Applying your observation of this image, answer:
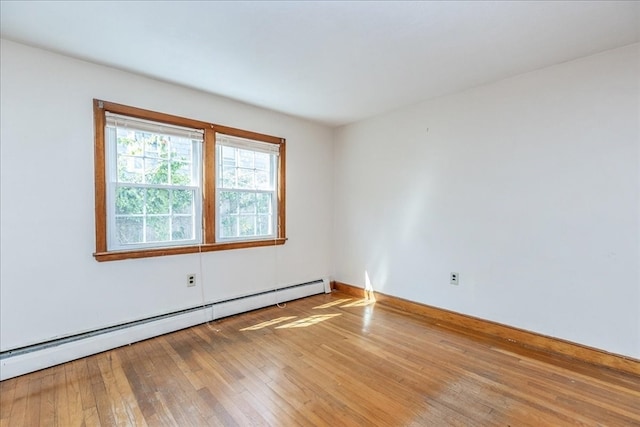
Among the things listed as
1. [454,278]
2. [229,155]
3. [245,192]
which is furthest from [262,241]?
[454,278]

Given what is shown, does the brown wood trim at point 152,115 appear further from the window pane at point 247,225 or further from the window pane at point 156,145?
the window pane at point 247,225

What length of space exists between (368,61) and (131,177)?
7.46ft

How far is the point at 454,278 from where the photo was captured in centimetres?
312

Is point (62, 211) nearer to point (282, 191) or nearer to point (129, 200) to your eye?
point (129, 200)

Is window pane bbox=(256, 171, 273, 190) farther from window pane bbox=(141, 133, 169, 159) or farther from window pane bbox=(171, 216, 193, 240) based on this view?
window pane bbox=(141, 133, 169, 159)

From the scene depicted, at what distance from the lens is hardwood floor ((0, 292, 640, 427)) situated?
1699mm

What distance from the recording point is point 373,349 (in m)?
2.52

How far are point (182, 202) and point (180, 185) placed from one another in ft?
0.56

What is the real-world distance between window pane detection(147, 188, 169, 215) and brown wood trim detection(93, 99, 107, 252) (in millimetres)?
359

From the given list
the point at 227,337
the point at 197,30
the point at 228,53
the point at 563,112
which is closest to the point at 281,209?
the point at 227,337

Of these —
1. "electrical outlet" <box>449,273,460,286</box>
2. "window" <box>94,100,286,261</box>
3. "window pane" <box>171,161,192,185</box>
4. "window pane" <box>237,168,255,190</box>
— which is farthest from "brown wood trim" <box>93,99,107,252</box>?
"electrical outlet" <box>449,273,460,286</box>

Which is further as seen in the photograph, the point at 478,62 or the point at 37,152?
the point at 478,62

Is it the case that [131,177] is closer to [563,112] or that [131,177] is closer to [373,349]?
[373,349]

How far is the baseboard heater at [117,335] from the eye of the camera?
213 cm
